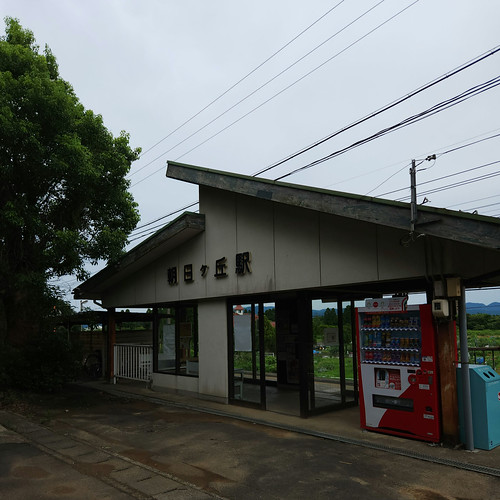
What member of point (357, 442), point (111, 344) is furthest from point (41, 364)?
point (357, 442)

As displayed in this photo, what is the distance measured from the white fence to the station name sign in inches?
122

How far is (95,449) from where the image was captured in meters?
7.32

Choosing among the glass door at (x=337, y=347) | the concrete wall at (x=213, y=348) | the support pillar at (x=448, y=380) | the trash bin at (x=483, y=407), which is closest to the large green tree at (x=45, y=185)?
the concrete wall at (x=213, y=348)

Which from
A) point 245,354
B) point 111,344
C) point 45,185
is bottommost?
point 111,344

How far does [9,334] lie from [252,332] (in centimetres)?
796

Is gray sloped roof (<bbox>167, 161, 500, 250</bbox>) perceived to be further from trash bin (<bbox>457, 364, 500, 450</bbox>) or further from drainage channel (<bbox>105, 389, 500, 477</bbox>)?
drainage channel (<bbox>105, 389, 500, 477</bbox>)

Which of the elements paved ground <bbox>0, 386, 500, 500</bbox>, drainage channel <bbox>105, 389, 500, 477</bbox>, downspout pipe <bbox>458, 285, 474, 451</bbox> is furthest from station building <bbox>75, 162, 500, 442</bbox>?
paved ground <bbox>0, 386, 500, 500</bbox>

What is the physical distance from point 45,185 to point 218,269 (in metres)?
6.02

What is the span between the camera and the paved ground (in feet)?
18.0

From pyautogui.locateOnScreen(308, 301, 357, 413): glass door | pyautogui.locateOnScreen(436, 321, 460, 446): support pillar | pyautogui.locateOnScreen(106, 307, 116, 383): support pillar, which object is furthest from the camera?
pyautogui.locateOnScreen(106, 307, 116, 383): support pillar

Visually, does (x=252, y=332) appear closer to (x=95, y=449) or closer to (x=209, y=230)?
(x=209, y=230)

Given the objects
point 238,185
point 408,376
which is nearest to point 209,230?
point 238,185

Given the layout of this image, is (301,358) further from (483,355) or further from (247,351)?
(483,355)

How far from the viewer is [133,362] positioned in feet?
49.3
